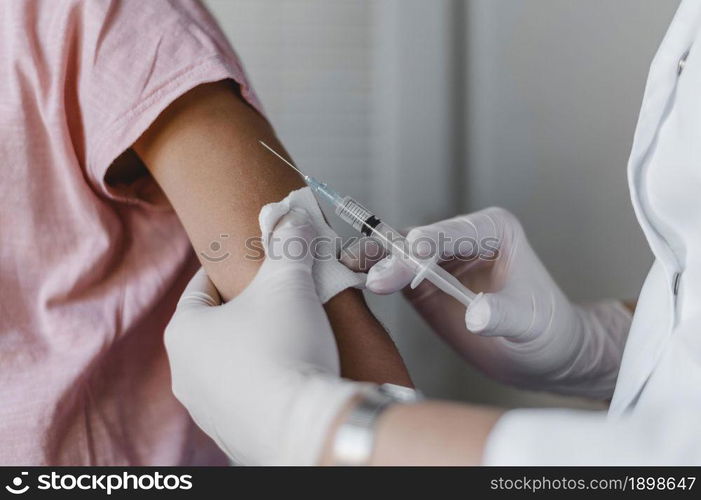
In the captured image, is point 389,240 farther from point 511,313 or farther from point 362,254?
point 511,313

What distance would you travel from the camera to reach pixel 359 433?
56cm

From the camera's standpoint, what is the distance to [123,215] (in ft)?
3.07


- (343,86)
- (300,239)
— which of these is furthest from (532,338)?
(343,86)

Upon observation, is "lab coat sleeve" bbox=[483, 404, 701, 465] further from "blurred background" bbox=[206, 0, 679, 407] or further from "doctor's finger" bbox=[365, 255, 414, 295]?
"blurred background" bbox=[206, 0, 679, 407]

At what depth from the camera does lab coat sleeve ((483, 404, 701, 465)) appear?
1.72ft

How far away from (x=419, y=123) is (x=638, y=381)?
1.05 metres

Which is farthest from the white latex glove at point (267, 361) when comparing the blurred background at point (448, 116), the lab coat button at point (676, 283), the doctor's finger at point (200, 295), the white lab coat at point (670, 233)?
the blurred background at point (448, 116)

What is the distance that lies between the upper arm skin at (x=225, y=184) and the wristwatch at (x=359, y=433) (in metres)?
0.23

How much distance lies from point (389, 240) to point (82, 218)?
Answer: 368mm

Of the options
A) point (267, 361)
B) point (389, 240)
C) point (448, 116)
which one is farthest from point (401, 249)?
point (448, 116)

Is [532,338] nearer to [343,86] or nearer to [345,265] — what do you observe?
[345,265]

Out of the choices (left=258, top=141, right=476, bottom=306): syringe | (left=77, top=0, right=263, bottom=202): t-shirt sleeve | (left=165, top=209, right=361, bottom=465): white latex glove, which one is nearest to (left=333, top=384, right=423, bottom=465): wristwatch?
(left=165, top=209, right=361, bottom=465): white latex glove

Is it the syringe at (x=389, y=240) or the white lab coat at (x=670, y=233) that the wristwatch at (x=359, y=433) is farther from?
the syringe at (x=389, y=240)

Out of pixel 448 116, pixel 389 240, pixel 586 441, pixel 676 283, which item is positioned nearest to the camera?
pixel 586 441
